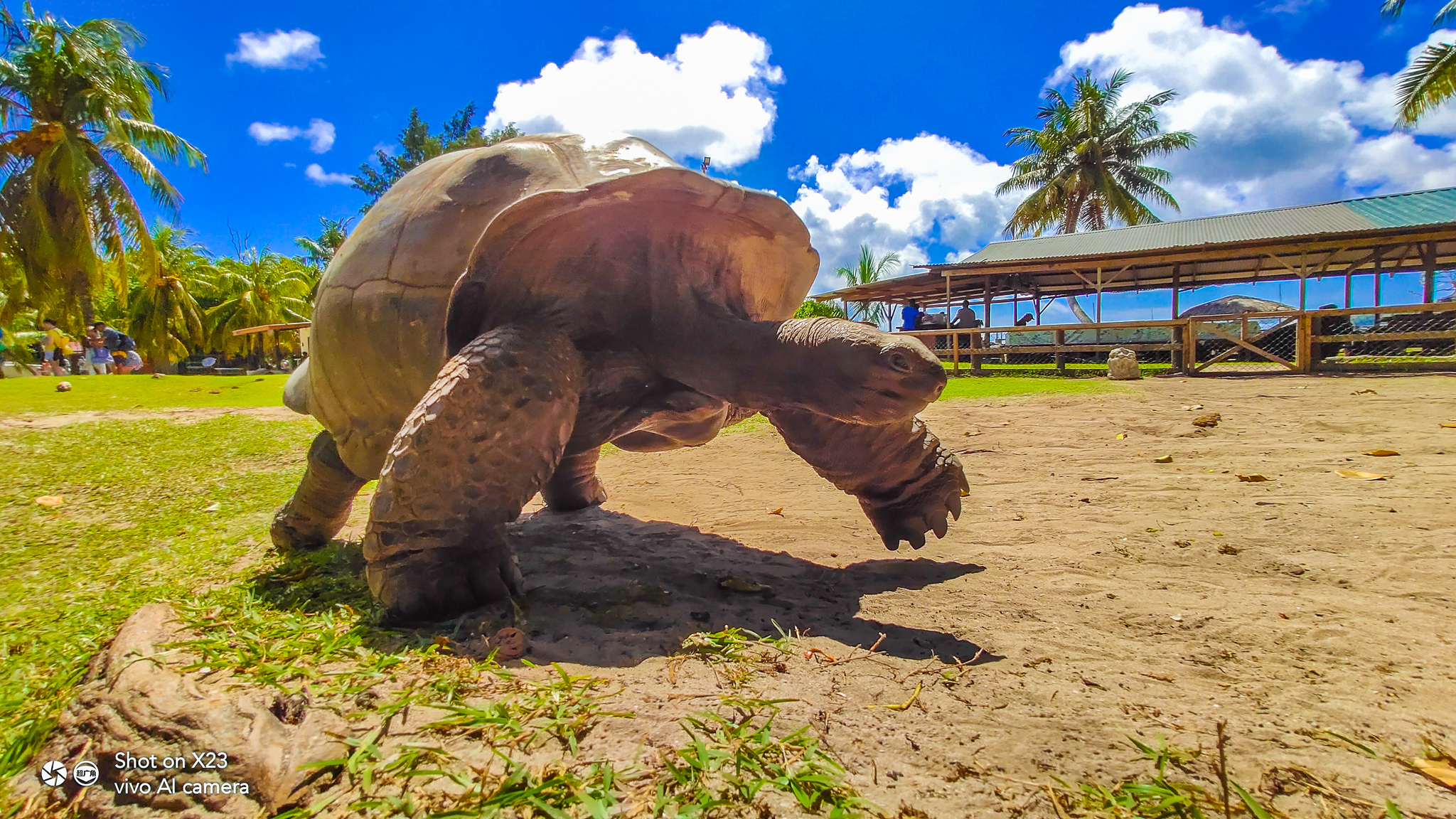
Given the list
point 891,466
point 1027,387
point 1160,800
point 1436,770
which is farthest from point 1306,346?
point 1160,800

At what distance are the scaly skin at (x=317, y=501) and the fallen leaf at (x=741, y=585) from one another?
1.70m

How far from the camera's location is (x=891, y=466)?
2838mm

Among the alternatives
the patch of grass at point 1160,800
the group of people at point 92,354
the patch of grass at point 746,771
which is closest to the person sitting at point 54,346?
the group of people at point 92,354

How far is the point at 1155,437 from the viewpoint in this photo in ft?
16.7

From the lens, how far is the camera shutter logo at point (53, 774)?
117 centimetres

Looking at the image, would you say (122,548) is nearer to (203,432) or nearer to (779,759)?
(779,759)

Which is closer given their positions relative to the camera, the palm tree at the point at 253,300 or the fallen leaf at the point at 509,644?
the fallen leaf at the point at 509,644

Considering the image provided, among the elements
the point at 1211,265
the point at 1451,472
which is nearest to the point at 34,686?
the point at 1451,472

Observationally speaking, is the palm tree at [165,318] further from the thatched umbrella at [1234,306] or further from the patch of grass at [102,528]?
the thatched umbrella at [1234,306]

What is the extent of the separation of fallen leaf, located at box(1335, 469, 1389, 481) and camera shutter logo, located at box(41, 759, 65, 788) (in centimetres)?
474

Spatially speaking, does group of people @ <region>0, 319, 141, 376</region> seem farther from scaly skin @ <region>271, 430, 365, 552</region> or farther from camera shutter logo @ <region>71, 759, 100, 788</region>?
camera shutter logo @ <region>71, 759, 100, 788</region>

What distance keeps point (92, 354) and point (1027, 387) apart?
A: 840 inches

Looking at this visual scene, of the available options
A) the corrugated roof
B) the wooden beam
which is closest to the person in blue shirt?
the corrugated roof

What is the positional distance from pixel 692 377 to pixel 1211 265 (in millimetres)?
20602
